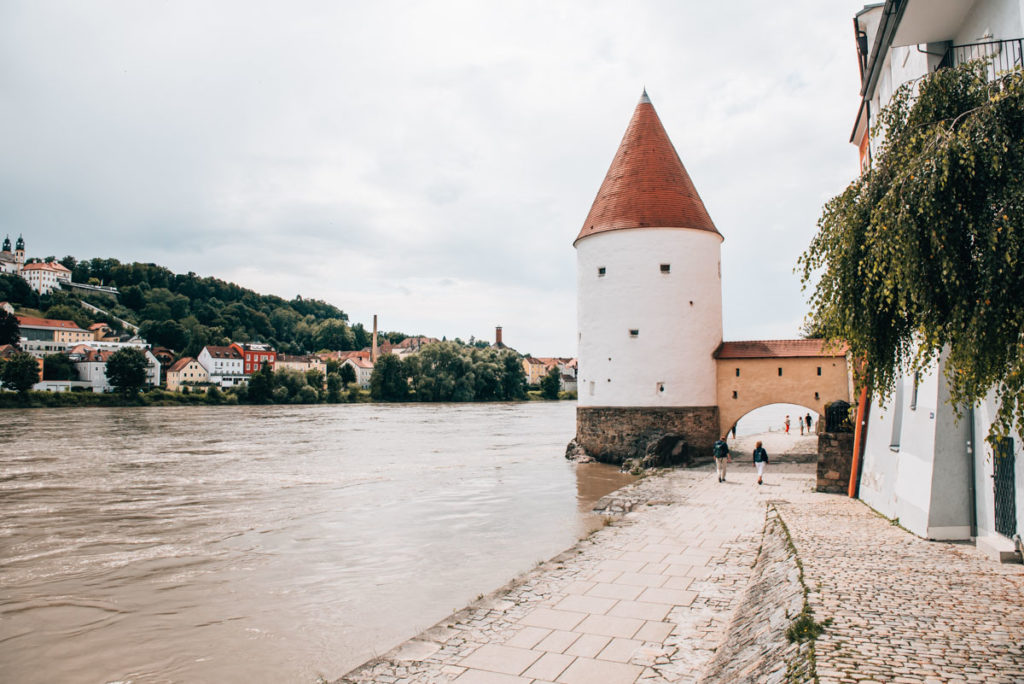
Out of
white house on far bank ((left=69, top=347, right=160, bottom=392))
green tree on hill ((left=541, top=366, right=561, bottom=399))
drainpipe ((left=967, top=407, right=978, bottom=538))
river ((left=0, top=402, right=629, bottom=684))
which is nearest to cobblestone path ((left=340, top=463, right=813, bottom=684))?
river ((left=0, top=402, right=629, bottom=684))

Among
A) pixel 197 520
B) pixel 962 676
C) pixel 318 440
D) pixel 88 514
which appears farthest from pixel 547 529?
pixel 318 440

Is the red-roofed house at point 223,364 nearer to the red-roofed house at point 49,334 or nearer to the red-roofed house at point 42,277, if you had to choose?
the red-roofed house at point 49,334

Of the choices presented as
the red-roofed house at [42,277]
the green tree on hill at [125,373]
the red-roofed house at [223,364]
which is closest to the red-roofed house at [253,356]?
the red-roofed house at [223,364]

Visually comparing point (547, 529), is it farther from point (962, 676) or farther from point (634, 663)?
point (962, 676)

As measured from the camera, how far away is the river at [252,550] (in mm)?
6371

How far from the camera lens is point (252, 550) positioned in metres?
10.2

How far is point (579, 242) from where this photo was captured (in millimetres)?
21812

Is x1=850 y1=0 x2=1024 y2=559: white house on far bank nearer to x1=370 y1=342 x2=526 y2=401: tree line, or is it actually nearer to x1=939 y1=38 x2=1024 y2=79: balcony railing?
x1=939 y1=38 x2=1024 y2=79: balcony railing

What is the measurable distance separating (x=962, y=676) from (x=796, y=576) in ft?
7.73

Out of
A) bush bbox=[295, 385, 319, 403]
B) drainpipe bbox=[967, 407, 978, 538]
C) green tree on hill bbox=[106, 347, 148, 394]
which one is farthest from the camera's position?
bush bbox=[295, 385, 319, 403]

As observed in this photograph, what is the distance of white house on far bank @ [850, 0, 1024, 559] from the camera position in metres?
6.07

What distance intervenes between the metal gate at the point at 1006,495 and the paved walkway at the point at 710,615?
39 centimetres

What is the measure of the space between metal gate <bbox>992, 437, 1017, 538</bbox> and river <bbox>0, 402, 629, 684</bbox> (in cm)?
534

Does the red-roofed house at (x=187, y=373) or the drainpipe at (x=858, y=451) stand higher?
the red-roofed house at (x=187, y=373)
